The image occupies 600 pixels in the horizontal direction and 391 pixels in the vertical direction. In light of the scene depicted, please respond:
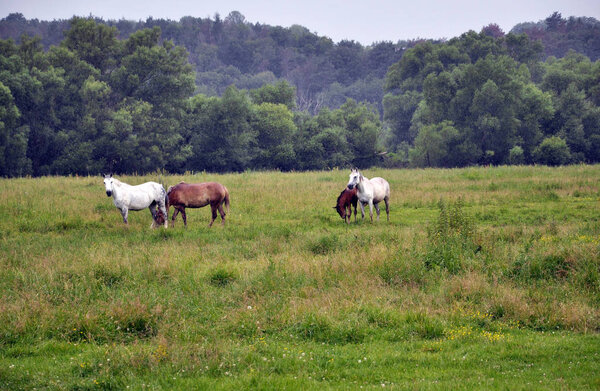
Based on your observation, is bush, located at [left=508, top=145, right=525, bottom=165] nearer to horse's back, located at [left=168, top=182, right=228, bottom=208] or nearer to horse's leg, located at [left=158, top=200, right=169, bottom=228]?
horse's back, located at [left=168, top=182, right=228, bottom=208]

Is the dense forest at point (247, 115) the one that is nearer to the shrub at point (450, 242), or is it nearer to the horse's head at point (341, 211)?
the horse's head at point (341, 211)

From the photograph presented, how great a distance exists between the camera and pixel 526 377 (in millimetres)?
6215

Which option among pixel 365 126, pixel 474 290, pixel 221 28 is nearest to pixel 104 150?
pixel 365 126

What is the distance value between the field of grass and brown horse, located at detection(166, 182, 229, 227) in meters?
1.71

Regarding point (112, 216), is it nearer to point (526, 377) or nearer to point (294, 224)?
point (294, 224)

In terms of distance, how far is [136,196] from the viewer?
17.1 m

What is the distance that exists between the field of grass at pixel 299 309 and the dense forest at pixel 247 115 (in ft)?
97.9

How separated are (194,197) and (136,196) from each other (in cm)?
186

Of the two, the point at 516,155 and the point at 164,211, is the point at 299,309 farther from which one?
the point at 516,155

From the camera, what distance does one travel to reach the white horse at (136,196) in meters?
16.8

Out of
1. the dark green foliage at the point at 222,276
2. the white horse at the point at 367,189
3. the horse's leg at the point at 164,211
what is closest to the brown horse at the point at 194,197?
the horse's leg at the point at 164,211

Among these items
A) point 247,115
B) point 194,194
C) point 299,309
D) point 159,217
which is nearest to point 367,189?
point 194,194

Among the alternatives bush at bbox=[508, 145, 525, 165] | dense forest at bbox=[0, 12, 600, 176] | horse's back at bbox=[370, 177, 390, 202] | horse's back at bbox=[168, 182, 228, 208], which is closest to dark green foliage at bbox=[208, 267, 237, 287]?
horse's back at bbox=[168, 182, 228, 208]

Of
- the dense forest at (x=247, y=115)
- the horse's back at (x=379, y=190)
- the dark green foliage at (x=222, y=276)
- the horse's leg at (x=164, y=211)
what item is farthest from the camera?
the dense forest at (x=247, y=115)
